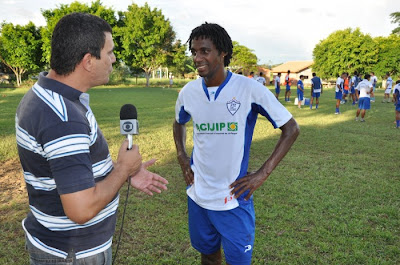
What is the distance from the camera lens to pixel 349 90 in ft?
71.9

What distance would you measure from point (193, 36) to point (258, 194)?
12.7 feet

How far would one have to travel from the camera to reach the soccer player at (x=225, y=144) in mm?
2555

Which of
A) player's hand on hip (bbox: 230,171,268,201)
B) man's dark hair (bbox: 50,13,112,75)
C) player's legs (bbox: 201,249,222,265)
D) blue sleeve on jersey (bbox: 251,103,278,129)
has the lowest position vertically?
player's legs (bbox: 201,249,222,265)

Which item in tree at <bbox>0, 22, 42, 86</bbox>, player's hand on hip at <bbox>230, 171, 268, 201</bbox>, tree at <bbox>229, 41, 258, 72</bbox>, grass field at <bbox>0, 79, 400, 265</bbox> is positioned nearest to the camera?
player's hand on hip at <bbox>230, 171, 268, 201</bbox>

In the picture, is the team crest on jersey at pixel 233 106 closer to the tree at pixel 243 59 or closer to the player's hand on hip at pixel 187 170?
the player's hand on hip at pixel 187 170

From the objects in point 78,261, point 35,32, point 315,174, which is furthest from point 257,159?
point 35,32

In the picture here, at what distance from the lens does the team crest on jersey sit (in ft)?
8.49

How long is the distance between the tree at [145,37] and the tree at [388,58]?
38642mm

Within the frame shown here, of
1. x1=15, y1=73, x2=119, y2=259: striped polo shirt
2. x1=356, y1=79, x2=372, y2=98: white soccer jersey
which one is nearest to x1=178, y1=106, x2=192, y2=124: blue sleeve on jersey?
x1=15, y1=73, x2=119, y2=259: striped polo shirt

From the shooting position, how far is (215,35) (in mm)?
2734

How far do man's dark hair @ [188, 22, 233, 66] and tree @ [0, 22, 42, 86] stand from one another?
176ft

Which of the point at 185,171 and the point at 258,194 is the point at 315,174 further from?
the point at 185,171

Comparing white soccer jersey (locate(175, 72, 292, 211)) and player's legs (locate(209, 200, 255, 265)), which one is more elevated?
A: white soccer jersey (locate(175, 72, 292, 211))

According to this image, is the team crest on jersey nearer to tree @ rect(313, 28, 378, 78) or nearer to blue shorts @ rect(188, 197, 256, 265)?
blue shorts @ rect(188, 197, 256, 265)
